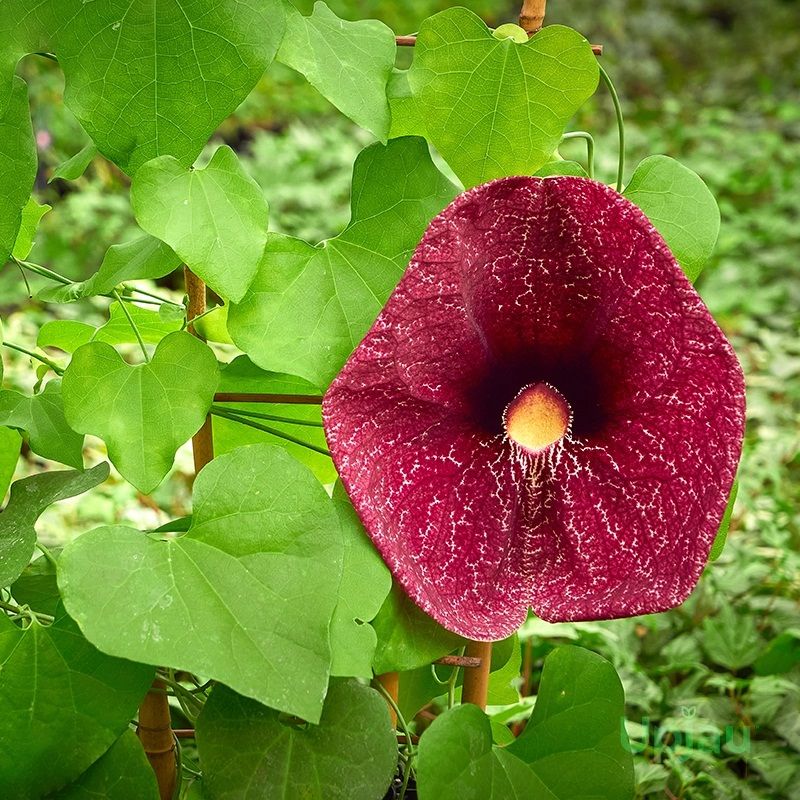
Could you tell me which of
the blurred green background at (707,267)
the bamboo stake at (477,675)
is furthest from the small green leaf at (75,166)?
the blurred green background at (707,267)

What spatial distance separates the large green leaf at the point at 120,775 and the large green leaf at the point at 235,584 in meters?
0.15

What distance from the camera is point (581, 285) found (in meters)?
0.66

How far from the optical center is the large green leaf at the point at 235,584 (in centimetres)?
57

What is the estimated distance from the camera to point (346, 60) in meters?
0.68

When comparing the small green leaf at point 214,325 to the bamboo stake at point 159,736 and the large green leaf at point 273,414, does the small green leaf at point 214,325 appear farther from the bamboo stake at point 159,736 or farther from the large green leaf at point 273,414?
the bamboo stake at point 159,736

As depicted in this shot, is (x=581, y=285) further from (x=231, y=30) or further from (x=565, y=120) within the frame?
(x=231, y=30)

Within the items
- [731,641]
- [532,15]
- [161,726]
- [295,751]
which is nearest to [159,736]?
[161,726]

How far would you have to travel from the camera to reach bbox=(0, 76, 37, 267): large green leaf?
0.63m

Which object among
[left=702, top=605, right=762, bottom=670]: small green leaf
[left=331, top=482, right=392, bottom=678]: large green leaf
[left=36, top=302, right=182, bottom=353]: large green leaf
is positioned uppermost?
[left=331, top=482, right=392, bottom=678]: large green leaf

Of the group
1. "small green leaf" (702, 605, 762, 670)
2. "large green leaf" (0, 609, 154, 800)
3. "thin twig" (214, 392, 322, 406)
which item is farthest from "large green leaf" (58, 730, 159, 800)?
"small green leaf" (702, 605, 762, 670)

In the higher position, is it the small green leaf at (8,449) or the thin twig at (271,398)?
the thin twig at (271,398)

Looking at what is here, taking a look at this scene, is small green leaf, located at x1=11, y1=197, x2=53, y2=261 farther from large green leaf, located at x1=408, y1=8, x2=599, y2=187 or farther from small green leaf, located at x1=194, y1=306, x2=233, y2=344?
large green leaf, located at x1=408, y1=8, x2=599, y2=187

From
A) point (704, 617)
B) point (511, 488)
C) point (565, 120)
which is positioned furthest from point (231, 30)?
point (704, 617)

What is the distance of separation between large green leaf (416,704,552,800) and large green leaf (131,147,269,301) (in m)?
0.31
